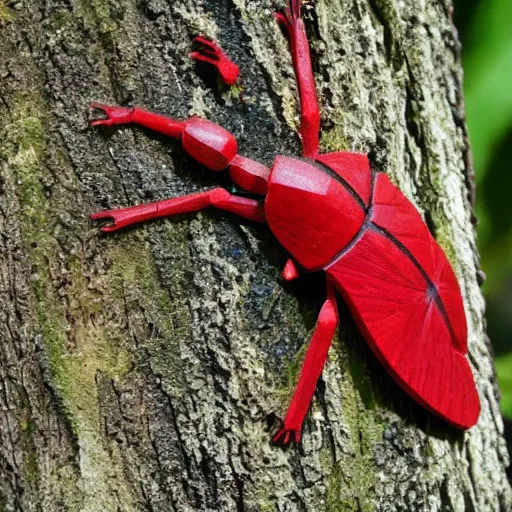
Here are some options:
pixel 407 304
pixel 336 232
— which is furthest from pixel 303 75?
pixel 407 304

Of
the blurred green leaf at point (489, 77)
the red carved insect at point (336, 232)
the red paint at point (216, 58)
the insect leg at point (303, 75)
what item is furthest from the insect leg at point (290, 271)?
the blurred green leaf at point (489, 77)

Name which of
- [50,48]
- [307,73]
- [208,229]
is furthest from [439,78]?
[50,48]

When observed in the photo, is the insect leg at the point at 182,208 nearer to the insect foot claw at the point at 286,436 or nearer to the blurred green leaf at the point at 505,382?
the insect foot claw at the point at 286,436

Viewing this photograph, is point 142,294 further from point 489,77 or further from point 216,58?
point 489,77

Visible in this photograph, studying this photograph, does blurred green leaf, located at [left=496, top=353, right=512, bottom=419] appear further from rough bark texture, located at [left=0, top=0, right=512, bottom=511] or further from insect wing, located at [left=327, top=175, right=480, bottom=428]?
rough bark texture, located at [left=0, top=0, right=512, bottom=511]

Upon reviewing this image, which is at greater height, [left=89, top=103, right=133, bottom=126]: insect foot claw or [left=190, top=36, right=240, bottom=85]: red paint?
[left=190, top=36, right=240, bottom=85]: red paint

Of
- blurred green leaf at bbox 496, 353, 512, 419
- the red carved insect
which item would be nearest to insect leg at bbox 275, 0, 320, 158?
the red carved insect

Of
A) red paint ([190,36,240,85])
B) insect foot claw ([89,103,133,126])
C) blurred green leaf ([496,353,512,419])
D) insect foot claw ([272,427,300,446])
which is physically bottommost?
blurred green leaf ([496,353,512,419])

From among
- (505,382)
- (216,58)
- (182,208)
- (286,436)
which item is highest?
(216,58)
